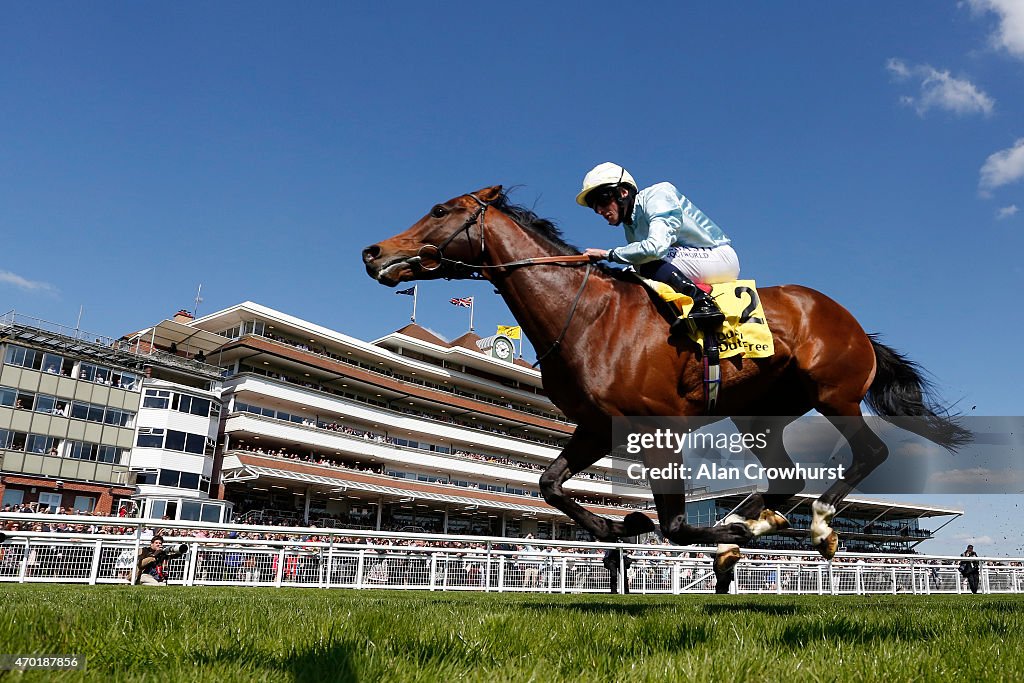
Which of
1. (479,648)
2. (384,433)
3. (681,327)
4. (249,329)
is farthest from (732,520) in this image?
(384,433)

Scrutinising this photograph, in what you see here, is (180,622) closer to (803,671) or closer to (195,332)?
(803,671)

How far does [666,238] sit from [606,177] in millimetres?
681

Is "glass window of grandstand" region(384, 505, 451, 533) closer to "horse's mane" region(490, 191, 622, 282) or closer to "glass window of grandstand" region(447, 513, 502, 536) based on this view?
"glass window of grandstand" region(447, 513, 502, 536)

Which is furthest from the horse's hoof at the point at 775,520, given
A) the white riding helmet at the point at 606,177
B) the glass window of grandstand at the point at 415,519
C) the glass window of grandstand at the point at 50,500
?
the glass window of grandstand at the point at 415,519

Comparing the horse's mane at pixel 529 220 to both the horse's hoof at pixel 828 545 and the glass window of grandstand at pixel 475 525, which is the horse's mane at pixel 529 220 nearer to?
the horse's hoof at pixel 828 545

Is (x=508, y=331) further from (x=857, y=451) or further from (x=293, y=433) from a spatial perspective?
(x=857, y=451)

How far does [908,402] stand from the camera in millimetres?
5480

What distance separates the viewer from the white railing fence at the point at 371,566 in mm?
13055

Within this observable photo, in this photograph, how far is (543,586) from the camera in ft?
52.3

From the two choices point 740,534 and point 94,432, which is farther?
point 94,432

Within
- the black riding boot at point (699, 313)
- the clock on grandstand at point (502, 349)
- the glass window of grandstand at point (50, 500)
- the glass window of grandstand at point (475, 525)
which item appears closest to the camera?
the black riding boot at point (699, 313)

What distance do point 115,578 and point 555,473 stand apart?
37.4 feet

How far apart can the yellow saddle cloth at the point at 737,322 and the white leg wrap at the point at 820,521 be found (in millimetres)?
980

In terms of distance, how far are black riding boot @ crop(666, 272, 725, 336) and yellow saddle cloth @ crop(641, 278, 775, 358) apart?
31 mm
